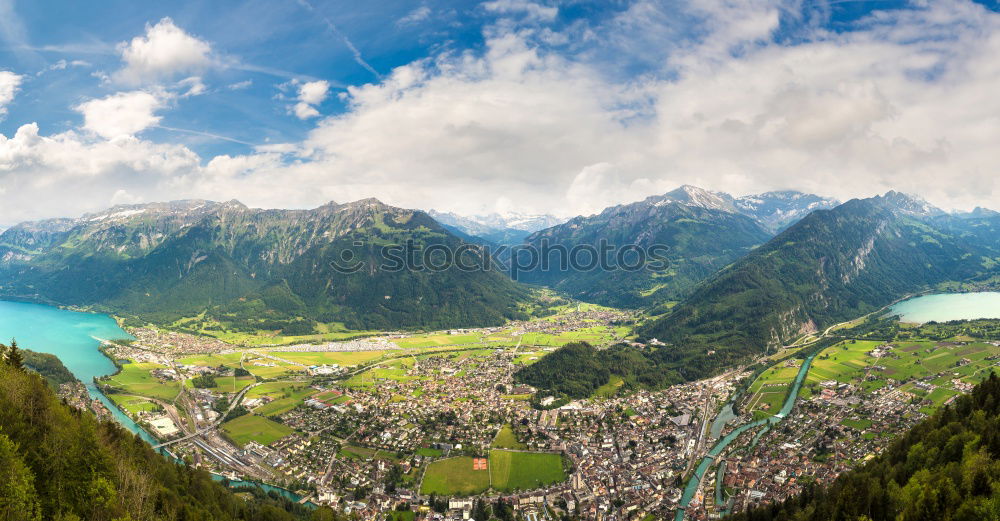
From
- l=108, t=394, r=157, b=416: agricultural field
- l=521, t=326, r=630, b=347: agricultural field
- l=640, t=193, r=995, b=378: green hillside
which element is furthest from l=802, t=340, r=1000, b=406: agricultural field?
l=108, t=394, r=157, b=416: agricultural field

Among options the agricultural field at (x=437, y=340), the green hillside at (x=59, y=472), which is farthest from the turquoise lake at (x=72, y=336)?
the agricultural field at (x=437, y=340)

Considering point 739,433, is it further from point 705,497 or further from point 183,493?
point 183,493

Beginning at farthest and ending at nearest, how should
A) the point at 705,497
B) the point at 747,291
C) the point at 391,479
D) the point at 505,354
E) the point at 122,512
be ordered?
1. the point at 747,291
2. the point at 505,354
3. the point at 391,479
4. the point at 705,497
5. the point at 122,512

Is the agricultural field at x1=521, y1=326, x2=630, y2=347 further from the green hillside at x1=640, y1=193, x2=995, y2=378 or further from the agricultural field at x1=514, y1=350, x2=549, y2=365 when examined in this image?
the agricultural field at x1=514, y1=350, x2=549, y2=365

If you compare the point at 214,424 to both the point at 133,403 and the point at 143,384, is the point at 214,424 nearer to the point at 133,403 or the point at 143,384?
the point at 133,403

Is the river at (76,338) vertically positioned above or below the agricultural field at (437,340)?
above

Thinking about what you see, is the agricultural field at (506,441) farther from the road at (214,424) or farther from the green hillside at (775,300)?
the green hillside at (775,300)

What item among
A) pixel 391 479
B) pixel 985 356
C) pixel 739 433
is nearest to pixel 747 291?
pixel 985 356
